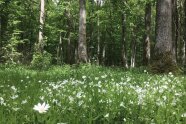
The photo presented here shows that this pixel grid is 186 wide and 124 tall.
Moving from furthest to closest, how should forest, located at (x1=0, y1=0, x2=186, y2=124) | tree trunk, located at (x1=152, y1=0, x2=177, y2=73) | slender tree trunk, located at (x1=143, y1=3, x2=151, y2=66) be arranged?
slender tree trunk, located at (x1=143, y1=3, x2=151, y2=66), tree trunk, located at (x1=152, y1=0, x2=177, y2=73), forest, located at (x1=0, y1=0, x2=186, y2=124)

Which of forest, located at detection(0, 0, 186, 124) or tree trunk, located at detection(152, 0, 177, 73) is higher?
tree trunk, located at detection(152, 0, 177, 73)

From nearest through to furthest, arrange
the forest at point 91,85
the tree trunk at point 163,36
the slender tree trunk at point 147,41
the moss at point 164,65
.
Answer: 1. the forest at point 91,85
2. the moss at point 164,65
3. the tree trunk at point 163,36
4. the slender tree trunk at point 147,41

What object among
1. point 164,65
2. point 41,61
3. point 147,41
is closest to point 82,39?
point 41,61

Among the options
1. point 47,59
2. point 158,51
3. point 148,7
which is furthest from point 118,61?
point 158,51

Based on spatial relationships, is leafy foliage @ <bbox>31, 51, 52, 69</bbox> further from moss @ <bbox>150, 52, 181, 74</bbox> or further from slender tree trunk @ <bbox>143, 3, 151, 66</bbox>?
slender tree trunk @ <bbox>143, 3, 151, 66</bbox>

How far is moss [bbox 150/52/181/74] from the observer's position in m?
14.7

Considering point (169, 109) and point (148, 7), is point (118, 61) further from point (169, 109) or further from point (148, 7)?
point (169, 109)

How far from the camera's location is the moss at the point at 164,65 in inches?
580

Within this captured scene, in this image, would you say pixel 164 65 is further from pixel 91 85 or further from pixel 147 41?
pixel 147 41

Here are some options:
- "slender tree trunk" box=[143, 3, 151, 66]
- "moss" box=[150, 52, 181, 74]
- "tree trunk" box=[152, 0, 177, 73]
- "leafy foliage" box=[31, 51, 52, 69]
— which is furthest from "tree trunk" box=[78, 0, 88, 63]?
"slender tree trunk" box=[143, 3, 151, 66]

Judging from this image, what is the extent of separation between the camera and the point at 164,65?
14.8 meters

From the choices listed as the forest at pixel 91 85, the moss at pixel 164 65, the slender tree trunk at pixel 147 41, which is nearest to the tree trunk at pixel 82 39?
the forest at pixel 91 85

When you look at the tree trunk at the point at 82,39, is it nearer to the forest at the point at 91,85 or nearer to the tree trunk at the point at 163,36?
the forest at the point at 91,85

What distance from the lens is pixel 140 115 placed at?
4.37 meters
